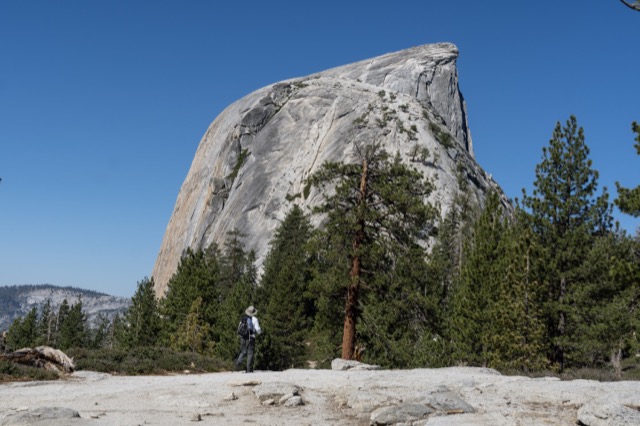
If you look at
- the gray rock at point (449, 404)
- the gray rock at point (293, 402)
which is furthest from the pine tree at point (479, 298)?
the gray rock at point (293, 402)

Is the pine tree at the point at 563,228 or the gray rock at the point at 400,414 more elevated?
the pine tree at the point at 563,228

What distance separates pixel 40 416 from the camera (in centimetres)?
880

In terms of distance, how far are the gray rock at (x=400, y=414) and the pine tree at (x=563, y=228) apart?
57.9 feet

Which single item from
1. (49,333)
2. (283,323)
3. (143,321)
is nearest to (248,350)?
(283,323)

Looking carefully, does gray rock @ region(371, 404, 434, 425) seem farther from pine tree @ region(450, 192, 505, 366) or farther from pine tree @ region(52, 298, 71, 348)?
pine tree @ region(52, 298, 71, 348)

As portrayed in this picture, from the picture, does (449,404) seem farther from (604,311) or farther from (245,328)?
(604,311)

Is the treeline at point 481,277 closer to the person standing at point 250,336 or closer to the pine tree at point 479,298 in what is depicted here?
the pine tree at point 479,298

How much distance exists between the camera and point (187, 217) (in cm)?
10719

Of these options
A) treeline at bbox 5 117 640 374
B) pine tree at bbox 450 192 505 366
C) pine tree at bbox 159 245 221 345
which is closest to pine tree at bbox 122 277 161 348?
pine tree at bbox 159 245 221 345

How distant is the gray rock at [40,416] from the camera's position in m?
8.66

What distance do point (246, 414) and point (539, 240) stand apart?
66.7 ft

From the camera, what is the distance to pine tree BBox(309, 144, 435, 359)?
2114 cm

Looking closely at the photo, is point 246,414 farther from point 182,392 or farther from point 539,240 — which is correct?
point 539,240

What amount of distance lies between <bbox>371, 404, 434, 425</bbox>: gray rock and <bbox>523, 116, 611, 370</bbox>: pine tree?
17646 mm
